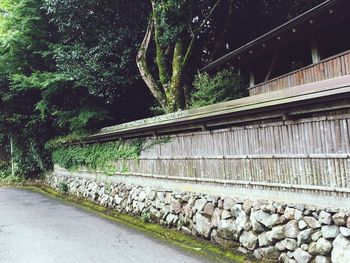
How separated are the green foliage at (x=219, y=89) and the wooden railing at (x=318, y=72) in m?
1.16

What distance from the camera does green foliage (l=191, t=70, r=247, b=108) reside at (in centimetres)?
1413

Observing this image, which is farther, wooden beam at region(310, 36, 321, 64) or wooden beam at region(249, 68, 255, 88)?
wooden beam at region(249, 68, 255, 88)

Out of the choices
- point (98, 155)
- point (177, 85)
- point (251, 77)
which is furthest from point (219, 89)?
point (98, 155)

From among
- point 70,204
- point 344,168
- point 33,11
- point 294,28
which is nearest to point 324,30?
point 294,28

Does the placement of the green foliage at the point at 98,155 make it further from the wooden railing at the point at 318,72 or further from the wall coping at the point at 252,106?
the wooden railing at the point at 318,72

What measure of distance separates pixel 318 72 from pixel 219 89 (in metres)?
4.16

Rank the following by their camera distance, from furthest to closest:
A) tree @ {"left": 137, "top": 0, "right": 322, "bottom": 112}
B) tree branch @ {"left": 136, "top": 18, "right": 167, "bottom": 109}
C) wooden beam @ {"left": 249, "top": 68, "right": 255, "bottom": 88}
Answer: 1. tree branch @ {"left": 136, "top": 18, "right": 167, "bottom": 109}
2. tree @ {"left": 137, "top": 0, "right": 322, "bottom": 112}
3. wooden beam @ {"left": 249, "top": 68, "right": 255, "bottom": 88}

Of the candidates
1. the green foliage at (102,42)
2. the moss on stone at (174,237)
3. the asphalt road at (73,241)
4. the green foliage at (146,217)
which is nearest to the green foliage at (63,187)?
the moss on stone at (174,237)

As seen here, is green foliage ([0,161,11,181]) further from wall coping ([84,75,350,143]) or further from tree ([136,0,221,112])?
wall coping ([84,75,350,143])

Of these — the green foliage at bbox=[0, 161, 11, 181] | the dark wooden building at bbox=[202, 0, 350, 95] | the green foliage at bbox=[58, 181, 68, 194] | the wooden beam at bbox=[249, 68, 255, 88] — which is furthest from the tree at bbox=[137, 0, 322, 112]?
the green foliage at bbox=[0, 161, 11, 181]

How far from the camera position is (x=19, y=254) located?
9594mm

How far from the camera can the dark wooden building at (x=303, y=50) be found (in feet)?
33.3

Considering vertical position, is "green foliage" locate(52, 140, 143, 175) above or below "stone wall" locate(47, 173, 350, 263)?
above

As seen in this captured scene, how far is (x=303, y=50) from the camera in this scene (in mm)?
12961
